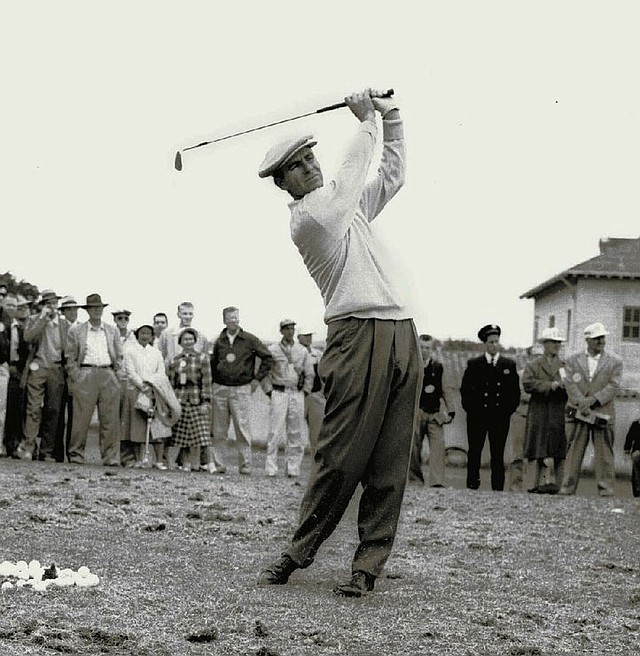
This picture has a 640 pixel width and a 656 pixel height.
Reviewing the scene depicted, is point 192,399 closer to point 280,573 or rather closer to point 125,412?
point 125,412

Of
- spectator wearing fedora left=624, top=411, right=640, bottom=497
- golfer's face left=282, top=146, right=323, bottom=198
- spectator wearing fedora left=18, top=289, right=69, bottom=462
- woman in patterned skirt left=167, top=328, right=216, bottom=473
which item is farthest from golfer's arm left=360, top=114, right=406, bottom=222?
spectator wearing fedora left=18, top=289, right=69, bottom=462

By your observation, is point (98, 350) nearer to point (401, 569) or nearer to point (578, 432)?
point (578, 432)

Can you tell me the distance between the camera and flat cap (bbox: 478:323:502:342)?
51.2 ft

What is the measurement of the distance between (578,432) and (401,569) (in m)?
8.43

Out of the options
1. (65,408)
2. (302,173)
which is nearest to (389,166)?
(302,173)

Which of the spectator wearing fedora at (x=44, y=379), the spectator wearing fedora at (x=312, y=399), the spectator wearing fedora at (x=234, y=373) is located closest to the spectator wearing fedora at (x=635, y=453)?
the spectator wearing fedora at (x=312, y=399)

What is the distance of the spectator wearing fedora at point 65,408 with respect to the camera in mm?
16578

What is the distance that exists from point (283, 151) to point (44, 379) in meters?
10.9

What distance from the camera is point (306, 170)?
633cm

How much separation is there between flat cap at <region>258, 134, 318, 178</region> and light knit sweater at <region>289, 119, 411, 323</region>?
210 mm

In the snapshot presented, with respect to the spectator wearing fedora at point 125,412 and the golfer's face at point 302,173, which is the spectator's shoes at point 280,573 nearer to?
the golfer's face at point 302,173

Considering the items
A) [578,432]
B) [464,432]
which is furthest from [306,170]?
[464,432]

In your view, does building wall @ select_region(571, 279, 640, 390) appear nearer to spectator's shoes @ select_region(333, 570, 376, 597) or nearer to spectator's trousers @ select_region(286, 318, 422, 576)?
spectator's trousers @ select_region(286, 318, 422, 576)

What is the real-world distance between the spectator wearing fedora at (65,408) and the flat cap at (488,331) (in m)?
5.47
